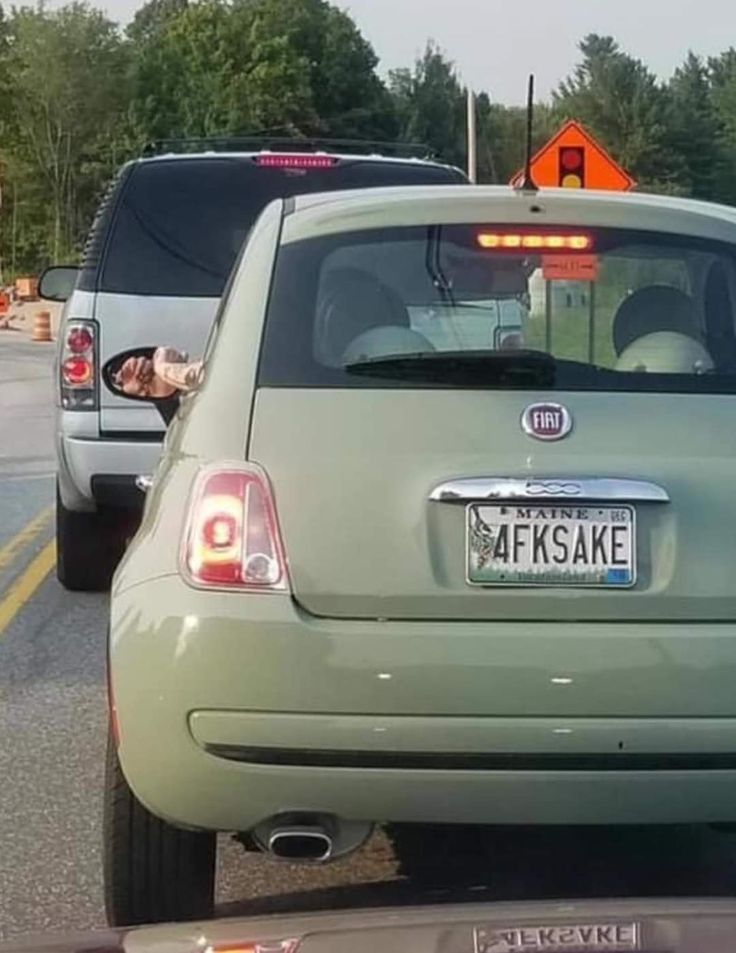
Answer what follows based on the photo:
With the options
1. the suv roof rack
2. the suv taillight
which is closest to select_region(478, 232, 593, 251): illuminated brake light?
the suv taillight

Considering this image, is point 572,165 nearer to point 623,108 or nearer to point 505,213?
point 505,213

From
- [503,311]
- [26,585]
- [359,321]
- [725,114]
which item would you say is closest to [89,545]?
[26,585]

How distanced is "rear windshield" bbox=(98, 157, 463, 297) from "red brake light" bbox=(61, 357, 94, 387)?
32 centimetres

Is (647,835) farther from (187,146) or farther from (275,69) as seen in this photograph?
(275,69)

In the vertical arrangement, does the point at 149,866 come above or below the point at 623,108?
below

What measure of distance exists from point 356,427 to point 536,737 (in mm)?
725

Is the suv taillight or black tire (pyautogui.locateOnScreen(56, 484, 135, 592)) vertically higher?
the suv taillight

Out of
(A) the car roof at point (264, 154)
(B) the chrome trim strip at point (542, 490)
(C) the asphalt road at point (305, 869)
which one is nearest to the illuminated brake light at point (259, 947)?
(B) the chrome trim strip at point (542, 490)

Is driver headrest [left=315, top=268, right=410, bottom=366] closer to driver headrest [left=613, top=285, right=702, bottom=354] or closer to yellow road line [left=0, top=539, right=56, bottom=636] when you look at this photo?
driver headrest [left=613, top=285, right=702, bottom=354]

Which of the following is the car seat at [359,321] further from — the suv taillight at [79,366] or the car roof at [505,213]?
the suv taillight at [79,366]

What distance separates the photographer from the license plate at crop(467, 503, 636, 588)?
3.95 m

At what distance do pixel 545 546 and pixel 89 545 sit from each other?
5031mm

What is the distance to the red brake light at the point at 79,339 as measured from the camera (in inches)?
310

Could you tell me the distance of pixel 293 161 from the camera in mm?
8523
